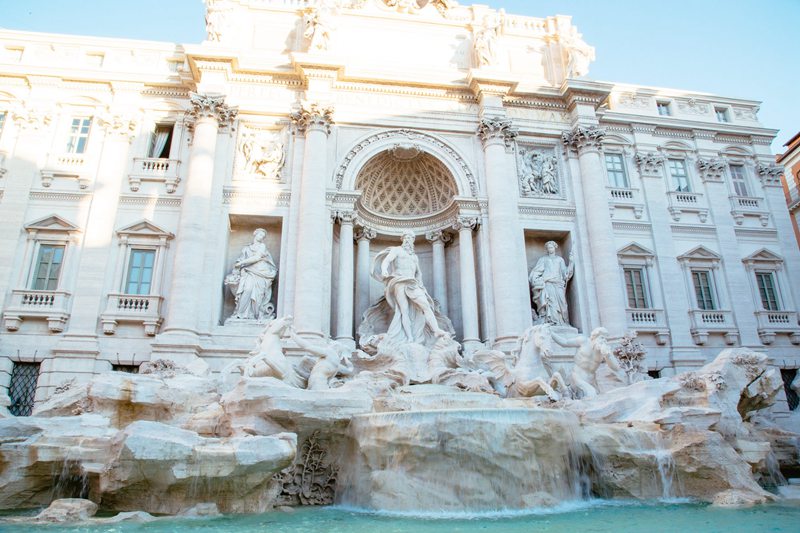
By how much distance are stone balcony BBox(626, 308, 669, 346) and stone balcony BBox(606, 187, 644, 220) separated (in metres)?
3.59

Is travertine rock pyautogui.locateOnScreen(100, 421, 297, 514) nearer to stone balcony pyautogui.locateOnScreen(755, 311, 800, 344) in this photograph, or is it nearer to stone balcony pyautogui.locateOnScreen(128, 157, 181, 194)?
stone balcony pyautogui.locateOnScreen(128, 157, 181, 194)

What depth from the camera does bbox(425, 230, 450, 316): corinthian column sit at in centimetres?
1812

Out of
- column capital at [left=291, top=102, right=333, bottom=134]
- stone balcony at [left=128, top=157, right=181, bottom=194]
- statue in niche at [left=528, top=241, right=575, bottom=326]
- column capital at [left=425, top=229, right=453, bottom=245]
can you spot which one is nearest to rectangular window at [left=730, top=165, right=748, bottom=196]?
statue in niche at [left=528, top=241, right=575, bottom=326]

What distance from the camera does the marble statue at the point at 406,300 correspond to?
15227 mm

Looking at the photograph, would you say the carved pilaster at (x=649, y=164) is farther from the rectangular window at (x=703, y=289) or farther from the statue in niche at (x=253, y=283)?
the statue in niche at (x=253, y=283)

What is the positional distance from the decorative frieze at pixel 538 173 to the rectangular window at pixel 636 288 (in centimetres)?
387

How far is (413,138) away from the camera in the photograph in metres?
18.4

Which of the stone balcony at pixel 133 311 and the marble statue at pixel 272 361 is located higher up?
the stone balcony at pixel 133 311

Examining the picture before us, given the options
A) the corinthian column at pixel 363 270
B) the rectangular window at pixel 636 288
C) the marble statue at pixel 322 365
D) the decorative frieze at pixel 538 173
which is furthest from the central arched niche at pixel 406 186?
the marble statue at pixel 322 365

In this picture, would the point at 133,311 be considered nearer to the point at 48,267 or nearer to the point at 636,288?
the point at 48,267

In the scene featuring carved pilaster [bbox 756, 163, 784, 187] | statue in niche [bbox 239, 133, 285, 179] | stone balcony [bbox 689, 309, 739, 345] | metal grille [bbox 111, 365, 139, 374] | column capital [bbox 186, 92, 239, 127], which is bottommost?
metal grille [bbox 111, 365, 139, 374]

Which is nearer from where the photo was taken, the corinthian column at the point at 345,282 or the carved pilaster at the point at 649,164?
the corinthian column at the point at 345,282

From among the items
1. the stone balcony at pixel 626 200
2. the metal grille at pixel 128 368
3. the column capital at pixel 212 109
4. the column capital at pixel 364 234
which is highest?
the column capital at pixel 212 109

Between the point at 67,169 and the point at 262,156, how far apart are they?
6.17m
